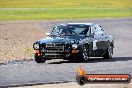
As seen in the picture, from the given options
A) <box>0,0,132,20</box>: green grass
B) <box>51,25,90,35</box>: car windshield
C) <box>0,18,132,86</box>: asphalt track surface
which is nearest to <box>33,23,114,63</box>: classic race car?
<box>51,25,90,35</box>: car windshield

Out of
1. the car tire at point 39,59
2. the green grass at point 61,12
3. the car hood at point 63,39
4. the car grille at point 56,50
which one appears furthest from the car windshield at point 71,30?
the green grass at point 61,12

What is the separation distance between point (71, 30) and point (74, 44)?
5.22 feet

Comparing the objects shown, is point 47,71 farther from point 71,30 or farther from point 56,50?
point 71,30

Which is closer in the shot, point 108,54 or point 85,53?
point 85,53

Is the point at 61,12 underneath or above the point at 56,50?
underneath

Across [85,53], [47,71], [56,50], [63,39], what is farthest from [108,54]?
[47,71]

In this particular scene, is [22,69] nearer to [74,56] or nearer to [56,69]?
[56,69]

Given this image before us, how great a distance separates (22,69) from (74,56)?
8.78 feet

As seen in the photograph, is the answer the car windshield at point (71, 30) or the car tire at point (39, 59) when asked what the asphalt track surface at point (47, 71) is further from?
the car windshield at point (71, 30)

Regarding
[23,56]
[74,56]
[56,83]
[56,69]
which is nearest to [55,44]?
[74,56]

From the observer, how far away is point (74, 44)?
20.6 meters

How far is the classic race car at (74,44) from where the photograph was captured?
2056 centimetres

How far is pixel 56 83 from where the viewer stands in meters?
14.2

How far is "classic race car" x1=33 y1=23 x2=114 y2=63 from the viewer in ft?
67.5
